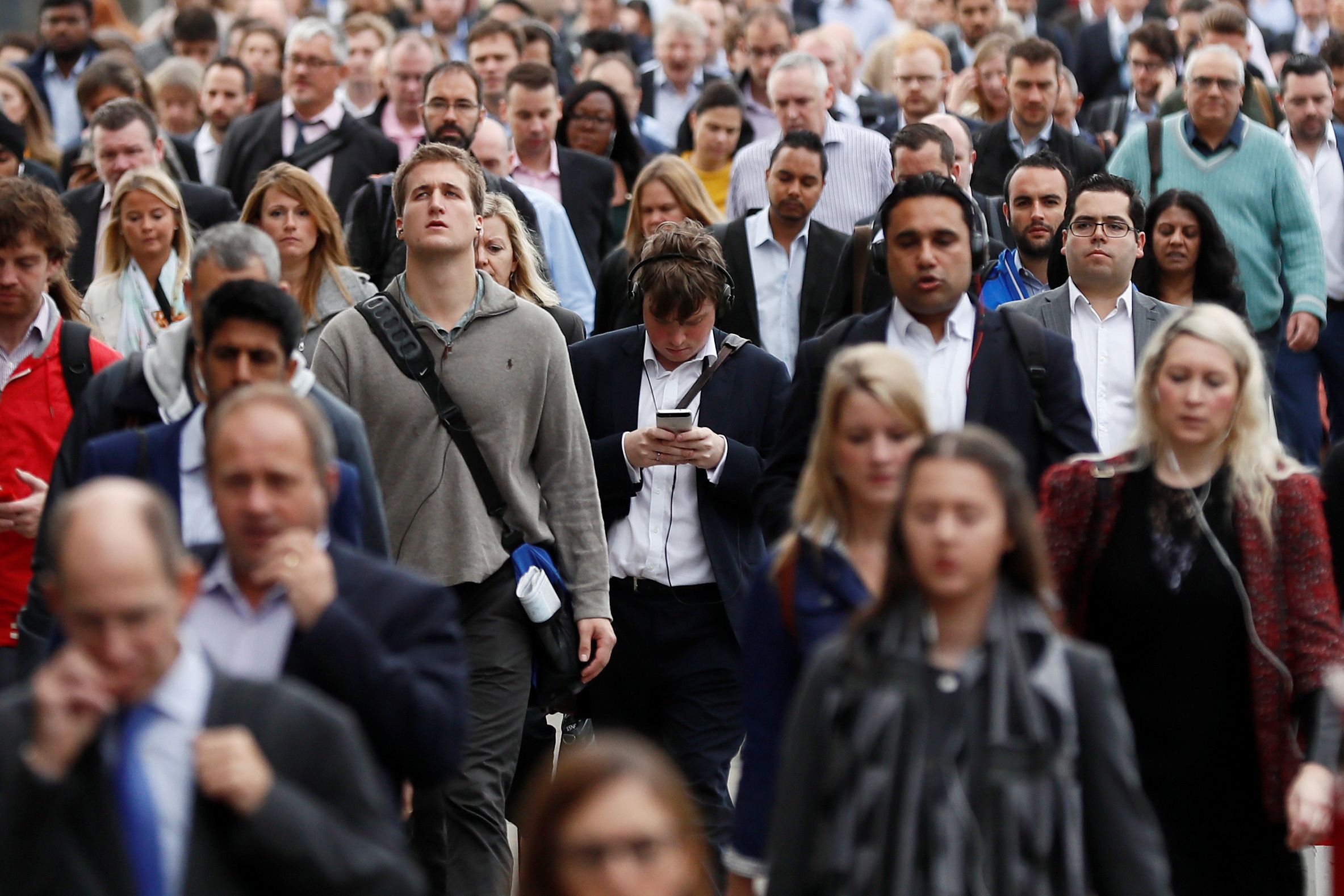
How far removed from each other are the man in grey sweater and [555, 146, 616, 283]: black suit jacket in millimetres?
4290

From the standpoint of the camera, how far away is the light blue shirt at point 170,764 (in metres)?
3.48

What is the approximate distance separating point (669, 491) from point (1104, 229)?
1.95 m

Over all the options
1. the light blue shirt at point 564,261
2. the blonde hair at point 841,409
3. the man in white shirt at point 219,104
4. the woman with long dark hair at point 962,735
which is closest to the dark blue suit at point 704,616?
the blonde hair at point 841,409

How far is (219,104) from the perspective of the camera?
42.1 feet

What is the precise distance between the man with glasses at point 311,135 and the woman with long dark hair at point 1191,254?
457 centimetres

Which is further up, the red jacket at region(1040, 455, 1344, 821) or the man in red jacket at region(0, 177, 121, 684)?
the man in red jacket at region(0, 177, 121, 684)

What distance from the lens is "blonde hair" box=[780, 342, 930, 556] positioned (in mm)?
4641

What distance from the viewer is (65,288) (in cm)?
732

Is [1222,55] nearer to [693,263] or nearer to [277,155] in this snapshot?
[693,263]

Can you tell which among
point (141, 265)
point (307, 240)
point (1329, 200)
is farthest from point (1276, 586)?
point (1329, 200)

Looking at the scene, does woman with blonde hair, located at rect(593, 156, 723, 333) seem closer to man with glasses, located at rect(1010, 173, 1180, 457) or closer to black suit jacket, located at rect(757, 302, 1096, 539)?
man with glasses, located at rect(1010, 173, 1180, 457)

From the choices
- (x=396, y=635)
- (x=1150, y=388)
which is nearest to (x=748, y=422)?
(x=1150, y=388)

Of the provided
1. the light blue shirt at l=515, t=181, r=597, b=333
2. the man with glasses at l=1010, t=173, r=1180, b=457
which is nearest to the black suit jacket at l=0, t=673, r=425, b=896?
the man with glasses at l=1010, t=173, r=1180, b=457

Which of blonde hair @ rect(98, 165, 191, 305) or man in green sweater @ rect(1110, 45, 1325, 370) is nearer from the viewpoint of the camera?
blonde hair @ rect(98, 165, 191, 305)
